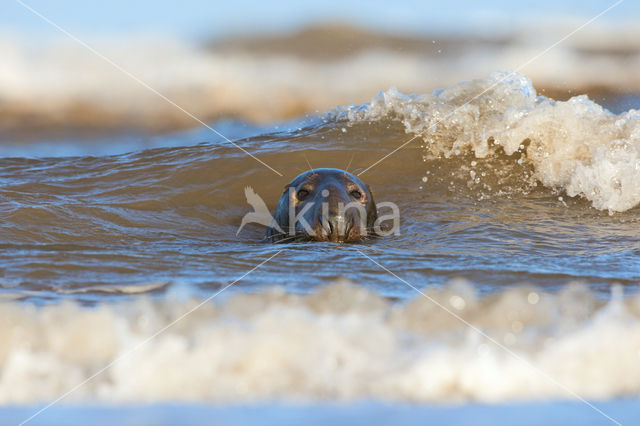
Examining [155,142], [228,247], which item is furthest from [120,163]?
[228,247]

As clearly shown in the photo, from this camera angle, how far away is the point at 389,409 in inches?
97.9

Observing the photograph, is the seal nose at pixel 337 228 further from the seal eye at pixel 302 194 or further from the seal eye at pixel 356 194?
the seal eye at pixel 302 194

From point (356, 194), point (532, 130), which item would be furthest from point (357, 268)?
point (532, 130)

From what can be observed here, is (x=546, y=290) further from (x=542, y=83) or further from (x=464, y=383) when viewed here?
(x=542, y=83)

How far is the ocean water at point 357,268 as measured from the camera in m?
2.74

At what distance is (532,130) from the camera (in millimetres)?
9023

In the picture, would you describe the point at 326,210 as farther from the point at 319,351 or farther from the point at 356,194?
the point at 319,351

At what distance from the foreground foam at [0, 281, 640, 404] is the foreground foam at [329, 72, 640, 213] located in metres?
4.74

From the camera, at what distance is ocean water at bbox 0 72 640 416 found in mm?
2742

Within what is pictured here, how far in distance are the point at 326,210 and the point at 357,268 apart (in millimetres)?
1198

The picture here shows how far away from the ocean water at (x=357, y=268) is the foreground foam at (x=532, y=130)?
3cm

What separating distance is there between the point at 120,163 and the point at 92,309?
6.20 m

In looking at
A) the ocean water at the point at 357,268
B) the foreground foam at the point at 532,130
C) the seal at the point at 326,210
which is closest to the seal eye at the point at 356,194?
the seal at the point at 326,210

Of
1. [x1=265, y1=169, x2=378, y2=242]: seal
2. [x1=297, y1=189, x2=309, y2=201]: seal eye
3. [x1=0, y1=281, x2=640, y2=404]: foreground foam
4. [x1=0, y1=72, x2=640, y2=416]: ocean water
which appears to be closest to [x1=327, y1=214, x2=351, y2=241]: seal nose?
[x1=265, y1=169, x2=378, y2=242]: seal
